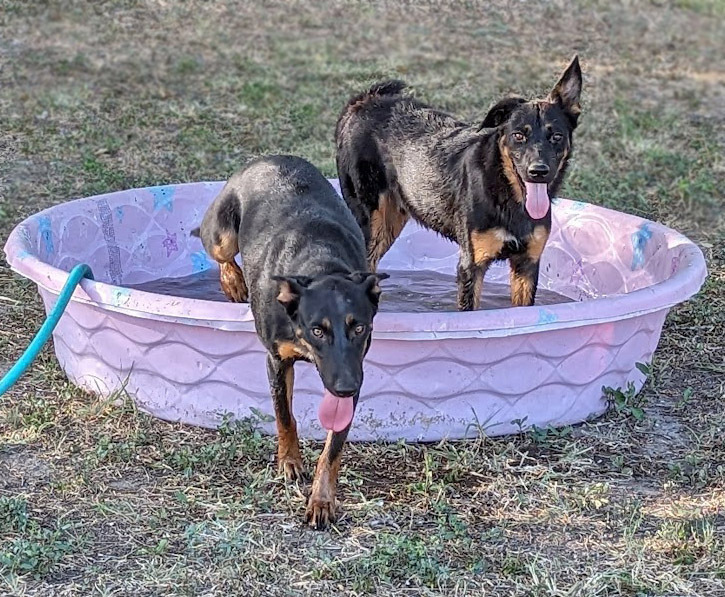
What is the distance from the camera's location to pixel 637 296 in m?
5.14

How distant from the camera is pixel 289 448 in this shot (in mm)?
4758

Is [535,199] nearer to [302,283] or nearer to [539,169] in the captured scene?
[539,169]

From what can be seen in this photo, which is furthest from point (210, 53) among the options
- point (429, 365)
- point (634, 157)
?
point (429, 365)

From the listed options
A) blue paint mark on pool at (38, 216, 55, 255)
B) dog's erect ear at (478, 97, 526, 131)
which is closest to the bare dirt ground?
blue paint mark on pool at (38, 216, 55, 255)

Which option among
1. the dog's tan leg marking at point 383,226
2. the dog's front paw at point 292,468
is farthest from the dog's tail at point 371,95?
the dog's front paw at point 292,468

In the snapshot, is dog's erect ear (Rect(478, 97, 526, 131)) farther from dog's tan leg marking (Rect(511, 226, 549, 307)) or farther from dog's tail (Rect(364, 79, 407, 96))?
dog's tail (Rect(364, 79, 407, 96))

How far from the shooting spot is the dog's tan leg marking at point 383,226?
7.11 m

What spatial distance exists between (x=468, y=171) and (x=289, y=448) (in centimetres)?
217

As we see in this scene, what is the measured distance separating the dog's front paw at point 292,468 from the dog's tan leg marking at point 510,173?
202 cm

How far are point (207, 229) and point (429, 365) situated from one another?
1628mm

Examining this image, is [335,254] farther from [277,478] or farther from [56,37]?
[56,37]

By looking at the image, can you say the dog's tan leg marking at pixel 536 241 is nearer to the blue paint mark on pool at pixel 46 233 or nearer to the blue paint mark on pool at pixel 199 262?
the blue paint mark on pool at pixel 199 262

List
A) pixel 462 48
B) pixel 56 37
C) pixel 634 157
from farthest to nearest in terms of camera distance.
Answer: pixel 462 48, pixel 56 37, pixel 634 157

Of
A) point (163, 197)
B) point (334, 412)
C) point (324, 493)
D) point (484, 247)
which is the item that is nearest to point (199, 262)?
point (163, 197)
